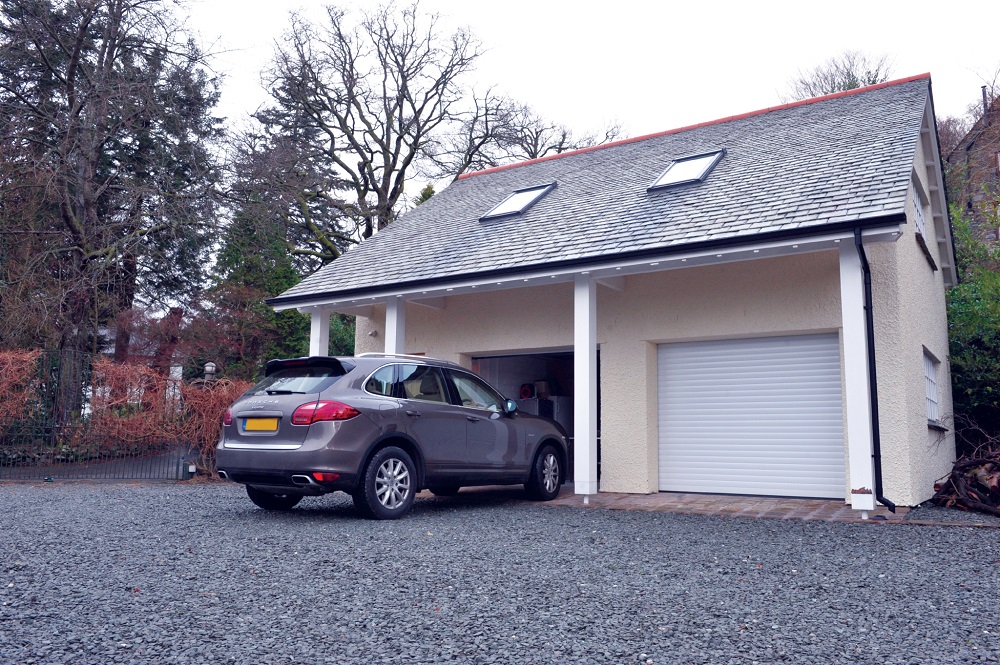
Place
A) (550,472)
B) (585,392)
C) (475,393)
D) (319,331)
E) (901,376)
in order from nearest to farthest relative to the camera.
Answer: (901,376) < (475,393) < (585,392) < (550,472) < (319,331)

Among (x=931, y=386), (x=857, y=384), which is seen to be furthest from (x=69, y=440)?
(x=931, y=386)

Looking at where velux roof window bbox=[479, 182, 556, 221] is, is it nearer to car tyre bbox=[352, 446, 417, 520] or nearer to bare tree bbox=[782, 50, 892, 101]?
car tyre bbox=[352, 446, 417, 520]

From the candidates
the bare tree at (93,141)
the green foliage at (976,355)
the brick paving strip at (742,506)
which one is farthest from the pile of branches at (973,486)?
the bare tree at (93,141)

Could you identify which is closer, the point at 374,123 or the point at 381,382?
the point at 381,382

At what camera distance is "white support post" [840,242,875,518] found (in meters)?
7.56

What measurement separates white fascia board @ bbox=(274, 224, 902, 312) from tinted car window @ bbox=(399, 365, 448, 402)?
2.15 m

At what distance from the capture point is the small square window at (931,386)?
415 inches

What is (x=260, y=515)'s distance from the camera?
7707mm

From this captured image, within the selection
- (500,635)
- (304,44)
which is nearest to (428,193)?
(304,44)

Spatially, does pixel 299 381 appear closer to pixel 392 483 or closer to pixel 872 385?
pixel 392 483

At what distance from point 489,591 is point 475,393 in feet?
14.8

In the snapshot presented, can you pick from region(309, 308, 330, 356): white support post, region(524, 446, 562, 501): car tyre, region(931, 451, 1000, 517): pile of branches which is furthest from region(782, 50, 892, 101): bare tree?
region(524, 446, 562, 501): car tyre

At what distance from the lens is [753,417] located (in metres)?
10.0

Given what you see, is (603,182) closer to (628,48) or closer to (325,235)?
(628,48)
